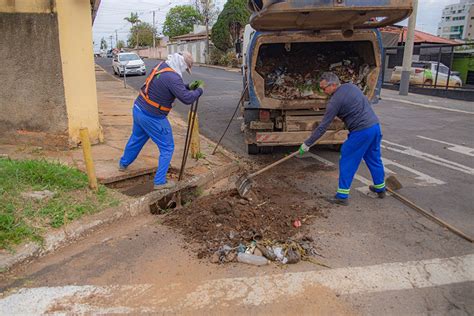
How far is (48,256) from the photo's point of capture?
367cm

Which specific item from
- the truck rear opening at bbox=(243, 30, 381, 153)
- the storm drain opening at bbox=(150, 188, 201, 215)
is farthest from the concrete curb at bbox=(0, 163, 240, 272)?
the truck rear opening at bbox=(243, 30, 381, 153)

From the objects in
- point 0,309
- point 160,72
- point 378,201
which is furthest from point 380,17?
point 0,309

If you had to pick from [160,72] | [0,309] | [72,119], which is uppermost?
[160,72]

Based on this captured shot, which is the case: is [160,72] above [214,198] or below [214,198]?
above

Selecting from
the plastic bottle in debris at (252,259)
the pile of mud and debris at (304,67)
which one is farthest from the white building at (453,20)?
the plastic bottle in debris at (252,259)

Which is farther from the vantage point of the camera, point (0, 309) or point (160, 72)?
point (160, 72)

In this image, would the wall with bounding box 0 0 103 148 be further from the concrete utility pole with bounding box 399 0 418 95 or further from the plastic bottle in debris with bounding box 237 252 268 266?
the concrete utility pole with bounding box 399 0 418 95

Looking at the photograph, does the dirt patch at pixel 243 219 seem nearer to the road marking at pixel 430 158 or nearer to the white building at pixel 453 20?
the road marking at pixel 430 158

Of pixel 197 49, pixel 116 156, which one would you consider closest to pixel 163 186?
pixel 116 156

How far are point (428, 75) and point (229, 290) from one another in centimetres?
1953

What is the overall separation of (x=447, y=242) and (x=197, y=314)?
8.47ft

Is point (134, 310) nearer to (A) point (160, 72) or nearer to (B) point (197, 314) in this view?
(B) point (197, 314)

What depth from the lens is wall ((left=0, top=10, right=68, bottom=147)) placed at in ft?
19.4

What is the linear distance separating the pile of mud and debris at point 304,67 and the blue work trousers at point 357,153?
1.86 meters
